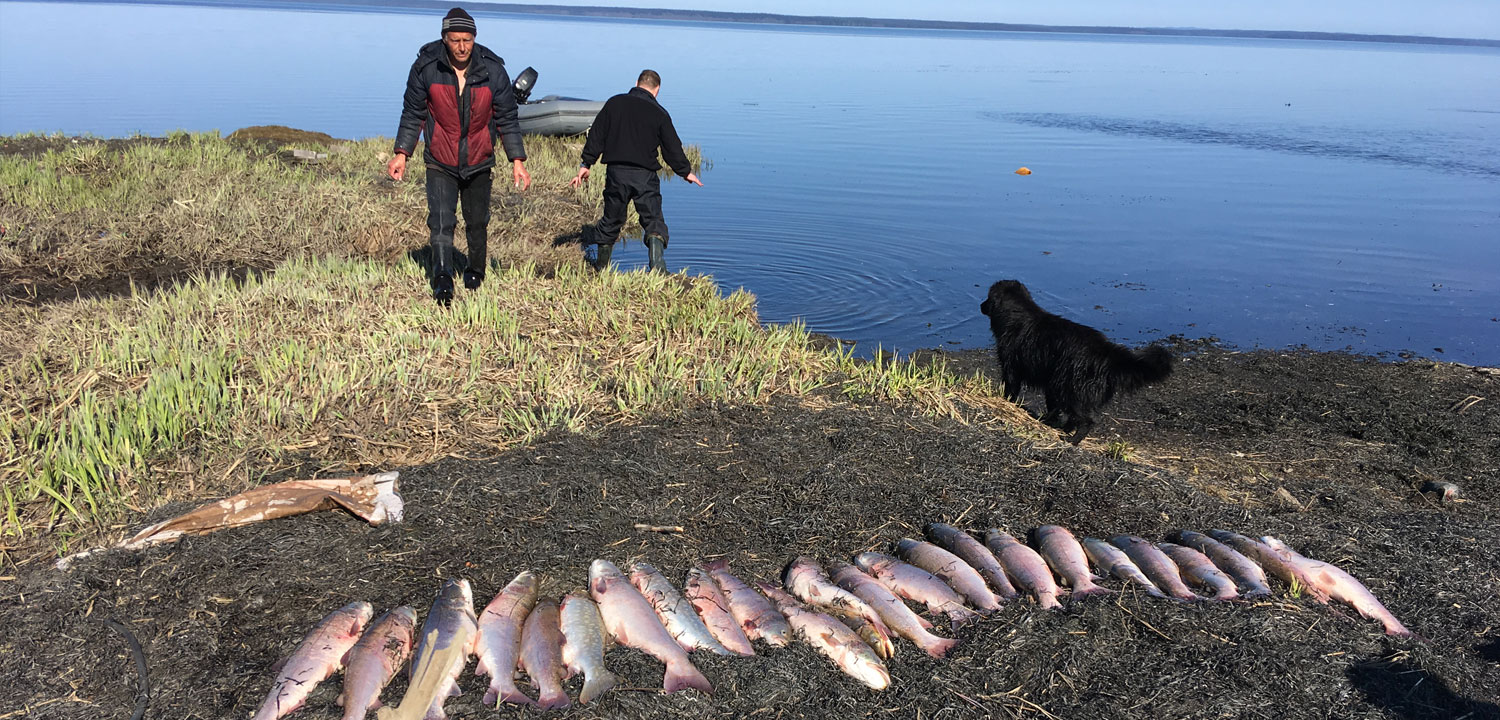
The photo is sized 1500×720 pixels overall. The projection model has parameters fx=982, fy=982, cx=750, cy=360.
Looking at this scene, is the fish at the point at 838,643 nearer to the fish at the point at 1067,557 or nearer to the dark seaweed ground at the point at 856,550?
the dark seaweed ground at the point at 856,550

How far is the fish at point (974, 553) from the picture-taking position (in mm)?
4297

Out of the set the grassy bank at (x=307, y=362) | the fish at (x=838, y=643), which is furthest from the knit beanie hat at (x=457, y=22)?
the fish at (x=838, y=643)

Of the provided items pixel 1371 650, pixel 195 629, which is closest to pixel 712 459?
pixel 195 629

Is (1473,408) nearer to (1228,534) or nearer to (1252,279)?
(1228,534)

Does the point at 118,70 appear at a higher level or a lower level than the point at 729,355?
higher

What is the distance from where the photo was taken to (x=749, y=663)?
143 inches

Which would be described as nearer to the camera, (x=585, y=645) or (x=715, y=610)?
(x=585, y=645)

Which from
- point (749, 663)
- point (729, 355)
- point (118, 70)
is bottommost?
point (749, 663)

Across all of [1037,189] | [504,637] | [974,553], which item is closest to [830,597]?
[974,553]

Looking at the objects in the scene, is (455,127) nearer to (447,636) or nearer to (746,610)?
(447,636)

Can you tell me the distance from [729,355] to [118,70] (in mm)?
37109

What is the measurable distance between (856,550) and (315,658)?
2.35m

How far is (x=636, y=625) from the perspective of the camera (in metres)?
Answer: 3.78

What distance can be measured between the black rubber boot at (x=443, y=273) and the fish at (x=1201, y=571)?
5.27 metres
